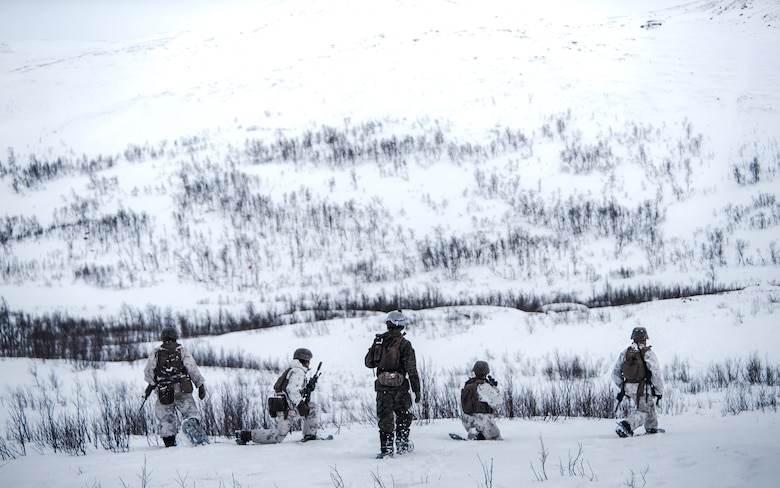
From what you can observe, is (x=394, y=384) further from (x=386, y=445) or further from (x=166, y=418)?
(x=166, y=418)

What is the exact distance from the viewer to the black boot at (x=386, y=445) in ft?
25.7

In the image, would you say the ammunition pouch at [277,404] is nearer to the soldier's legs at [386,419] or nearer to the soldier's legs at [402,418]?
the soldier's legs at [386,419]

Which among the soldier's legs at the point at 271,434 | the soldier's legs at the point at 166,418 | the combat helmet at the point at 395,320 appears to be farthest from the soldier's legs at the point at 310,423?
the combat helmet at the point at 395,320

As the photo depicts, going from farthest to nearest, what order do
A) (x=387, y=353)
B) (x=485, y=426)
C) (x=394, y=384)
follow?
(x=485, y=426) → (x=387, y=353) → (x=394, y=384)

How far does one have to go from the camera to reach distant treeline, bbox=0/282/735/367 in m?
21.5

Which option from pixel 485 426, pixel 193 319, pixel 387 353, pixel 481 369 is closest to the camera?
pixel 387 353

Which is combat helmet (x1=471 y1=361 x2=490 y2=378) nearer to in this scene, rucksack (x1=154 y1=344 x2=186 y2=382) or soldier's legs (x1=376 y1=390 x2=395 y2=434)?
soldier's legs (x1=376 y1=390 x2=395 y2=434)

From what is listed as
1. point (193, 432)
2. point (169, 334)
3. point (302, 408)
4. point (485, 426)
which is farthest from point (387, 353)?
point (169, 334)

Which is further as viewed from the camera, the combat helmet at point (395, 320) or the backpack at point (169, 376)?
the backpack at point (169, 376)

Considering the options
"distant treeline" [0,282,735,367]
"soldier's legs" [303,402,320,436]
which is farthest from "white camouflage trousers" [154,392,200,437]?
"distant treeline" [0,282,735,367]

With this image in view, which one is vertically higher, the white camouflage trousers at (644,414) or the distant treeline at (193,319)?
the distant treeline at (193,319)

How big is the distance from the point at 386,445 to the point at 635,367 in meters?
3.46

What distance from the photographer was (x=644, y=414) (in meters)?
8.30

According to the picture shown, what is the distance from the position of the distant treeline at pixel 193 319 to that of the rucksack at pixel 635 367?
Result: 43.7ft
